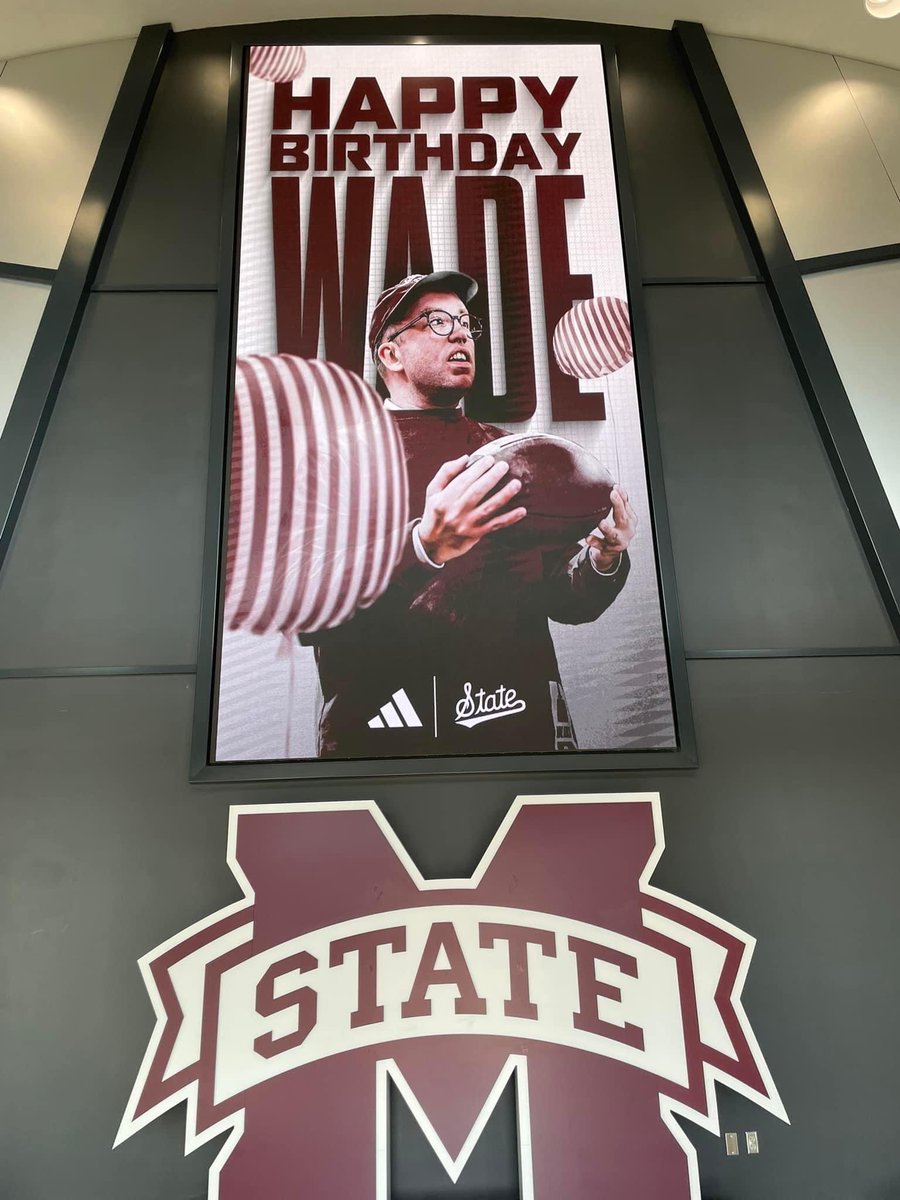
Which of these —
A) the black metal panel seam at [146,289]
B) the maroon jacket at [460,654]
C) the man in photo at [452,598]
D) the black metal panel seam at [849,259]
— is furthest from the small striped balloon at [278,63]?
the black metal panel seam at [849,259]

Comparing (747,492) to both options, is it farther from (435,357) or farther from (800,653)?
(435,357)

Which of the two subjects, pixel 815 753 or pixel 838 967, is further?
pixel 815 753

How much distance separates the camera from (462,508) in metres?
3.12

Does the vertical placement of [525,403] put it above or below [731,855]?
above

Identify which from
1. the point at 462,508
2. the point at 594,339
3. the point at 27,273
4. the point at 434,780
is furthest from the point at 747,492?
the point at 27,273

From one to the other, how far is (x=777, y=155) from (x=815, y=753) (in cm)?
260

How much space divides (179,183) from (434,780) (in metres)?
2.74

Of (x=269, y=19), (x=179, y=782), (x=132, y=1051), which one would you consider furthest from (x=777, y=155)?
(x=132, y=1051)

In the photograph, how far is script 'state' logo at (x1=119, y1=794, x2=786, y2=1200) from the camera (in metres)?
2.46

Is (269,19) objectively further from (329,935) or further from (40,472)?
(329,935)

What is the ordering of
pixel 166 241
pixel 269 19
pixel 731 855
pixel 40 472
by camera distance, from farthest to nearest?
pixel 269 19
pixel 166 241
pixel 40 472
pixel 731 855

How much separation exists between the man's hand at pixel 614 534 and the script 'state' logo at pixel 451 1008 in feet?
2.88

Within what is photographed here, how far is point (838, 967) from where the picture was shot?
2.67 meters

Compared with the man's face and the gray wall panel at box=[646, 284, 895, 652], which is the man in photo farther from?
the gray wall panel at box=[646, 284, 895, 652]
